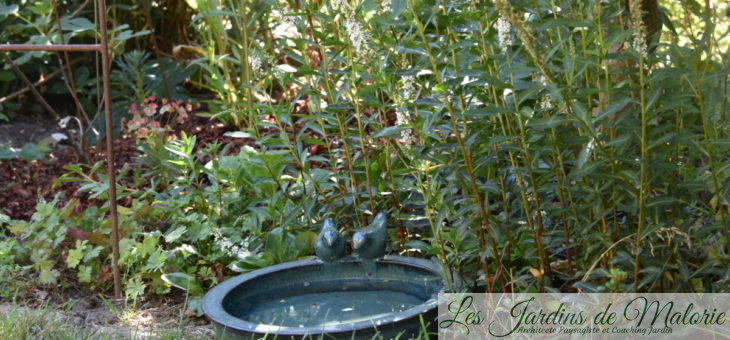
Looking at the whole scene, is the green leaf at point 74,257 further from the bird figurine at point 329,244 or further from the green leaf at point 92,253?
the bird figurine at point 329,244

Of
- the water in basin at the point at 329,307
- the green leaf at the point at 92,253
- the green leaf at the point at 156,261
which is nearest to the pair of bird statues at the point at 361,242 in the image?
the water in basin at the point at 329,307

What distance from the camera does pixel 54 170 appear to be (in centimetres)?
460

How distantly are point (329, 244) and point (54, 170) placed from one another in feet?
8.34

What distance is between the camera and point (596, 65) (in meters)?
1.92

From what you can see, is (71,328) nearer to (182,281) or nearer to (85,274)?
(182,281)

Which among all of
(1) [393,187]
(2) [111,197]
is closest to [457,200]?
(1) [393,187]

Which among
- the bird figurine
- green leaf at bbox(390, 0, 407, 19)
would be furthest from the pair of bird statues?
green leaf at bbox(390, 0, 407, 19)

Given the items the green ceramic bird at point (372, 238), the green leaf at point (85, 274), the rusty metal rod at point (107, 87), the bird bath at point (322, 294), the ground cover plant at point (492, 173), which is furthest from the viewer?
the green leaf at point (85, 274)

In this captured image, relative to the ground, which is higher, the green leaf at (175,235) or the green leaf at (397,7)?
the green leaf at (397,7)

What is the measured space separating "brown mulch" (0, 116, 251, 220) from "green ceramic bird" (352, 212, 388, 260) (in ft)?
5.70

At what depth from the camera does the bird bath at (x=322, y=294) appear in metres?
2.44

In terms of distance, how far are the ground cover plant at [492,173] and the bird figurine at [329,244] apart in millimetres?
245

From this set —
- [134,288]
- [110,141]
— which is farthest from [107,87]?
[134,288]

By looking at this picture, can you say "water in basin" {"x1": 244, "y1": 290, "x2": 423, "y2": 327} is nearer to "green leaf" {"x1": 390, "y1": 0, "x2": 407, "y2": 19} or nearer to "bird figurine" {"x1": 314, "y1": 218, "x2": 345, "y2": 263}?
"bird figurine" {"x1": 314, "y1": 218, "x2": 345, "y2": 263}
